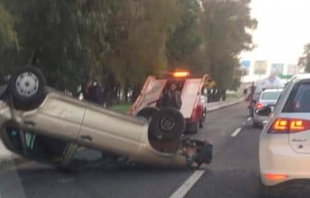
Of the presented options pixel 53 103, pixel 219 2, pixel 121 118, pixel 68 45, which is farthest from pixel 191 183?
pixel 219 2

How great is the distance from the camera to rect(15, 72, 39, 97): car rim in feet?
37.5

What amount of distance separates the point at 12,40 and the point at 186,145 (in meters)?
6.32

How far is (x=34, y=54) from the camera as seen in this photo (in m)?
19.0

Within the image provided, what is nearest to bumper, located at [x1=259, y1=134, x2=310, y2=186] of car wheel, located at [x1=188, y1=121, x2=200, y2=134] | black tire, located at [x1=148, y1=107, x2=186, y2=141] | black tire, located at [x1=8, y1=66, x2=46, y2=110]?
black tire, located at [x1=8, y1=66, x2=46, y2=110]

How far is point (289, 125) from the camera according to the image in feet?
28.6

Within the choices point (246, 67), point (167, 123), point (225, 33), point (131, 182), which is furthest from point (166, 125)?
point (246, 67)

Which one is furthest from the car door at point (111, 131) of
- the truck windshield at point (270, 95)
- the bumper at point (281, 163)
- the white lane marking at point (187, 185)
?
the truck windshield at point (270, 95)

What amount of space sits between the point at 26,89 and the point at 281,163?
14.7ft

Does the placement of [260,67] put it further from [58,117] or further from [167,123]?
[58,117]

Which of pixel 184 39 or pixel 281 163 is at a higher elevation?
pixel 281 163

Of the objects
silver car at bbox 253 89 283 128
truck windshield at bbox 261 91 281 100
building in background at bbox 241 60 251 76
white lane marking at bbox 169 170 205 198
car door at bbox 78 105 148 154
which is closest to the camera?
white lane marking at bbox 169 170 205 198

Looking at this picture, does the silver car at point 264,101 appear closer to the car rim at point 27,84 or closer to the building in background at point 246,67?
the car rim at point 27,84

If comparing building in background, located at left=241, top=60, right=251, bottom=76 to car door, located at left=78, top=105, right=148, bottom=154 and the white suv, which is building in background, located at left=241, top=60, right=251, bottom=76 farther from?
the white suv

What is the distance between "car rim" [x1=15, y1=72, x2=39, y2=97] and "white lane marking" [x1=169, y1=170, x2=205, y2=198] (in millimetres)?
2674
